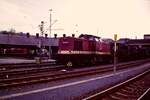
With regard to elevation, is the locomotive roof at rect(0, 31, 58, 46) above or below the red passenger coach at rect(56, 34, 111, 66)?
above

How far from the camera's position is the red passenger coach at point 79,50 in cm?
2716

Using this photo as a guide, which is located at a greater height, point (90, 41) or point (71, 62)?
point (90, 41)

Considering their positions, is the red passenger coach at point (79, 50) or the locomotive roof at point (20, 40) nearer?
the red passenger coach at point (79, 50)

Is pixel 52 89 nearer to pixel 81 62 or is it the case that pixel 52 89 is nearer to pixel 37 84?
pixel 37 84

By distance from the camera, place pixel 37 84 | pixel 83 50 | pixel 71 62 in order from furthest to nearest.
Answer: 1. pixel 83 50
2. pixel 71 62
3. pixel 37 84

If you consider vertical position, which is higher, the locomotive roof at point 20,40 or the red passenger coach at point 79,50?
the locomotive roof at point 20,40

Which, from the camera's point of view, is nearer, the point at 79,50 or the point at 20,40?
the point at 79,50

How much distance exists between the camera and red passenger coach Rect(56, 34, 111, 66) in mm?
27164

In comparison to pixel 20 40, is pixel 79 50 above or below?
below

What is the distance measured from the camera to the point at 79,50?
28.4 m

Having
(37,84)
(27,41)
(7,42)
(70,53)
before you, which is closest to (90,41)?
(70,53)

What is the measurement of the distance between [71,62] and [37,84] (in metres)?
11.9

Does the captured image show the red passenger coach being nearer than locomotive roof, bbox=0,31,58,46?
Yes

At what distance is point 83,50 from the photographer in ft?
95.7
